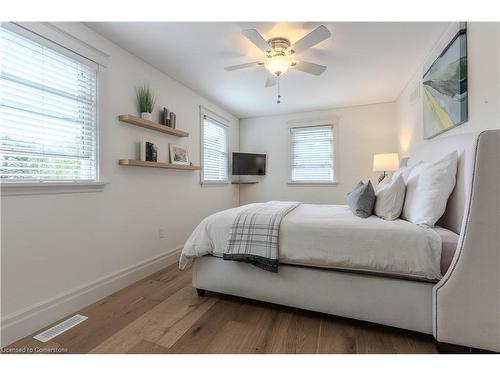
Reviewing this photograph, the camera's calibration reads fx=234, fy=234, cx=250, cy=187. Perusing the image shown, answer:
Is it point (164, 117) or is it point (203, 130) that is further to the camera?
point (203, 130)

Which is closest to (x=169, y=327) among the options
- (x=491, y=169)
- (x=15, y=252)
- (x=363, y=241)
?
(x=15, y=252)

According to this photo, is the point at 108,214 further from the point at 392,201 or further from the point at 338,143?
the point at 338,143

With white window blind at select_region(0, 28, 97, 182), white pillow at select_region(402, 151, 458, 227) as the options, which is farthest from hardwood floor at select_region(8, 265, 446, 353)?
white window blind at select_region(0, 28, 97, 182)

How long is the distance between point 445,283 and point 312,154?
11.5 feet

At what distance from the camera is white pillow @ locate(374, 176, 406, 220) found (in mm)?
1810

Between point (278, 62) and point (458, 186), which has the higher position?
point (278, 62)

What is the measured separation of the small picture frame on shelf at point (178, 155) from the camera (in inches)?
118

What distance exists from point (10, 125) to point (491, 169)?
110 inches

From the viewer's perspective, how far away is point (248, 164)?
4.75 meters

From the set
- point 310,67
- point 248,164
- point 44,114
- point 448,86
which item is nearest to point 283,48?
point 310,67

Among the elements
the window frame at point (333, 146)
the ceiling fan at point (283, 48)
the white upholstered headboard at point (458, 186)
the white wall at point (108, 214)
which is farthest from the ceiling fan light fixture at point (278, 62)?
the window frame at point (333, 146)

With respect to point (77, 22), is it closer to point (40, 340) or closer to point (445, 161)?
point (40, 340)

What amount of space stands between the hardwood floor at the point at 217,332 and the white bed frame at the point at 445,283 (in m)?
0.11

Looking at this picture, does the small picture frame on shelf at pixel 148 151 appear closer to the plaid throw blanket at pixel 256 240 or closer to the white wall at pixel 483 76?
the plaid throw blanket at pixel 256 240
